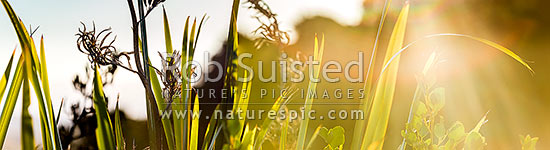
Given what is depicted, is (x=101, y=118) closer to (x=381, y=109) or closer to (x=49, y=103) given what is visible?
(x=49, y=103)

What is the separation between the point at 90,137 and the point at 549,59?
1902 mm

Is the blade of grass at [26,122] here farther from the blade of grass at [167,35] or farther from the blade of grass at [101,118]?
the blade of grass at [167,35]

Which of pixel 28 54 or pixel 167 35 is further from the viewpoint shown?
pixel 167 35

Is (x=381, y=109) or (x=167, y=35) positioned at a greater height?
(x=167, y=35)

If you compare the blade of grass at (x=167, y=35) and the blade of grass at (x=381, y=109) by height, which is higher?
the blade of grass at (x=167, y=35)

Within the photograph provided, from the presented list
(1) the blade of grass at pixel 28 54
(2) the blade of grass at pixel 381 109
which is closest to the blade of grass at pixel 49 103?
(1) the blade of grass at pixel 28 54

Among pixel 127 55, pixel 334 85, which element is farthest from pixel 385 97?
pixel 334 85

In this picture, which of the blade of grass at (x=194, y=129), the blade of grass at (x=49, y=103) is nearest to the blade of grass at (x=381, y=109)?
the blade of grass at (x=194, y=129)

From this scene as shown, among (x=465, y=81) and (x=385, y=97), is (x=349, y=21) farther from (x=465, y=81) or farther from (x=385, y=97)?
(x=385, y=97)

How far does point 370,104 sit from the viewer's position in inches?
24.2

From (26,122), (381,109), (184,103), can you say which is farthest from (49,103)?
(381,109)

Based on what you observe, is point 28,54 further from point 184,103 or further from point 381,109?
point 381,109

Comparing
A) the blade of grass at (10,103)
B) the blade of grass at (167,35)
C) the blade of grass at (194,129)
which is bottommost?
the blade of grass at (194,129)

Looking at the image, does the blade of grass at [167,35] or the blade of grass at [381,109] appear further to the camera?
the blade of grass at [167,35]
